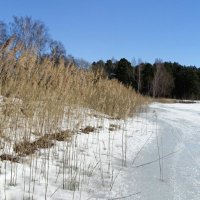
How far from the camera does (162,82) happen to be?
41531 mm

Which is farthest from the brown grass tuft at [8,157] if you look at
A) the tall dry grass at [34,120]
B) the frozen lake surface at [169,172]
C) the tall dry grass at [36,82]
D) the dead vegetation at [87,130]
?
the dead vegetation at [87,130]

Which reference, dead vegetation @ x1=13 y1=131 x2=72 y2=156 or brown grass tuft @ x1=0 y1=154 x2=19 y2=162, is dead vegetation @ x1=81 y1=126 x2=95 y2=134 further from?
brown grass tuft @ x1=0 y1=154 x2=19 y2=162

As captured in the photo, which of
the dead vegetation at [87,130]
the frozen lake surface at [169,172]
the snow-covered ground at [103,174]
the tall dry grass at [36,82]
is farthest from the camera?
the dead vegetation at [87,130]

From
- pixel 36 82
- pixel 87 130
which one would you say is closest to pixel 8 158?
pixel 36 82

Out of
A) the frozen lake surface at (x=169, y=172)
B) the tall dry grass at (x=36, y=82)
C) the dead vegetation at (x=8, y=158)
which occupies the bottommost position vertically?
the frozen lake surface at (x=169, y=172)

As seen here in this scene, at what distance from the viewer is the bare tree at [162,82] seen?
133 feet

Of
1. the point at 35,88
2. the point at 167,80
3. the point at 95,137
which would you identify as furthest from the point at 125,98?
the point at 167,80

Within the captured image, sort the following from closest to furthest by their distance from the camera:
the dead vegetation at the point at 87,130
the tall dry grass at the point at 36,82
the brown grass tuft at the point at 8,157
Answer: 1. the brown grass tuft at the point at 8,157
2. the tall dry grass at the point at 36,82
3. the dead vegetation at the point at 87,130

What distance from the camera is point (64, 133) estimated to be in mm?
4555

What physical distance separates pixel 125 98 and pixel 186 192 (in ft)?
19.5

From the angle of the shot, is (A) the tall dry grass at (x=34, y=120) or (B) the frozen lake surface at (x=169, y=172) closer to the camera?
(B) the frozen lake surface at (x=169, y=172)

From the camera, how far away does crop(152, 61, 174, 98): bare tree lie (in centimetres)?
4067

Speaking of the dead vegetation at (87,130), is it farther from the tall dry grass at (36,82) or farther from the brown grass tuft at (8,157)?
the brown grass tuft at (8,157)

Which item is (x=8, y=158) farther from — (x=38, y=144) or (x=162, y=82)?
(x=162, y=82)
